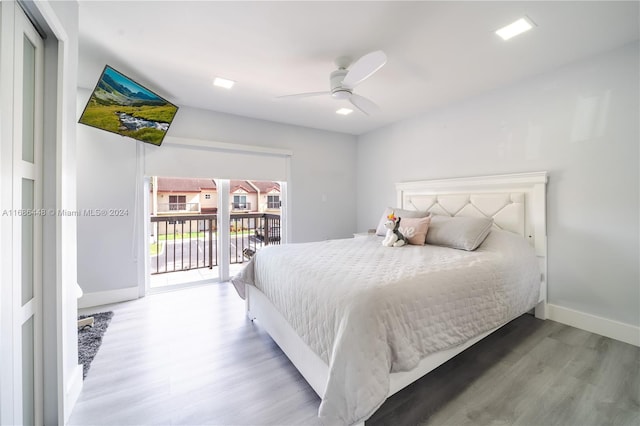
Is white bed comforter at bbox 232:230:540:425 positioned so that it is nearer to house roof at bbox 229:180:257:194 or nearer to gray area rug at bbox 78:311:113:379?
gray area rug at bbox 78:311:113:379

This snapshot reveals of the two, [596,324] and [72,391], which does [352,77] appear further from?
[596,324]

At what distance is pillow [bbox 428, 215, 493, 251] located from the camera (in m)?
2.35

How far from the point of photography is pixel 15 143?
101 centimetres

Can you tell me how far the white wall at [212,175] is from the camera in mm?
2826

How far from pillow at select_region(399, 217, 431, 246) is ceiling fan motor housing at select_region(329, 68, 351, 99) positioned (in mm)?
1462

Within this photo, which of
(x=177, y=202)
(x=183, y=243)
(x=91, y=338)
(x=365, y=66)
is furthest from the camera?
(x=183, y=243)

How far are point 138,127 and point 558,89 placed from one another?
14.2ft

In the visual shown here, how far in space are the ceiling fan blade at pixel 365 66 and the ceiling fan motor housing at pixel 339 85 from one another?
12 cm

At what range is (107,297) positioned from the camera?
9.48 ft

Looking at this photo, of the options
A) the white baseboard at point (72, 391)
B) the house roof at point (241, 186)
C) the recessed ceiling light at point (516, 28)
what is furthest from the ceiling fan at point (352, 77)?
the white baseboard at point (72, 391)

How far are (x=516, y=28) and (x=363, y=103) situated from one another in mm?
1188

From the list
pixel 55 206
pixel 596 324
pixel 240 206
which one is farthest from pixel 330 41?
pixel 596 324

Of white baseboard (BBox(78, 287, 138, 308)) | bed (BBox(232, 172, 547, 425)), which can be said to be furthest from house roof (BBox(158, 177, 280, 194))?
bed (BBox(232, 172, 547, 425))

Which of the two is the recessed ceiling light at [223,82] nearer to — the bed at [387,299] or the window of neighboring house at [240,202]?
the window of neighboring house at [240,202]
